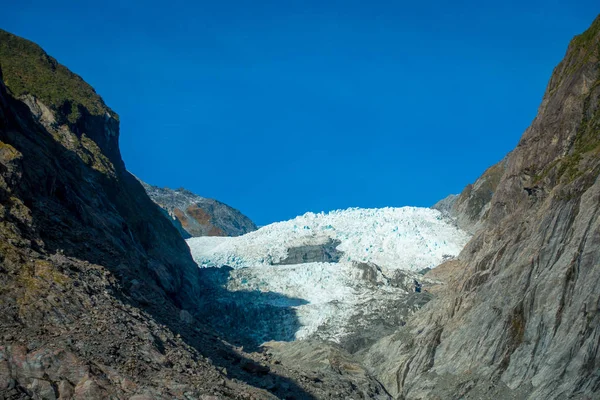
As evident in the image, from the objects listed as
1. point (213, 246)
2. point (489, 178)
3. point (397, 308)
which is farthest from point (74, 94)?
point (489, 178)

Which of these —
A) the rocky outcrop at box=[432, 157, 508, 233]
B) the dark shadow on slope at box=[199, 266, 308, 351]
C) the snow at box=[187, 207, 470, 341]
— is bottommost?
the dark shadow on slope at box=[199, 266, 308, 351]

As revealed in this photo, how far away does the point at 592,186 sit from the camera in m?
34.5

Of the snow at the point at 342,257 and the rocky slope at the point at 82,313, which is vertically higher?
the snow at the point at 342,257

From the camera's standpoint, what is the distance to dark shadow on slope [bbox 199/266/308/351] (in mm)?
56875

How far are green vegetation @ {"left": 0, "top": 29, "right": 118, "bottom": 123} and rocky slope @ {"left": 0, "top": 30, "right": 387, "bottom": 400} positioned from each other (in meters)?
2.02

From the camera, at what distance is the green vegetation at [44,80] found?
171ft

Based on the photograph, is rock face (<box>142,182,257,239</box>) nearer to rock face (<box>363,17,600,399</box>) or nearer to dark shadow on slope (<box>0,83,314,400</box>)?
dark shadow on slope (<box>0,83,314,400</box>)

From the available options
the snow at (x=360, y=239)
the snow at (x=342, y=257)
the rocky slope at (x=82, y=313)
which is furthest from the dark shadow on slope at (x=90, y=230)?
the snow at (x=360, y=239)

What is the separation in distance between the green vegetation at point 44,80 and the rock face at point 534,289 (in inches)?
1170

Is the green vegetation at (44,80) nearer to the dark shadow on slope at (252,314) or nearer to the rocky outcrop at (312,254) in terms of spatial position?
the dark shadow on slope at (252,314)

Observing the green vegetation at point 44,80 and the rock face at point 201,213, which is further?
the rock face at point 201,213

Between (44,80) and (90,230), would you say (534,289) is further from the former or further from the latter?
(44,80)

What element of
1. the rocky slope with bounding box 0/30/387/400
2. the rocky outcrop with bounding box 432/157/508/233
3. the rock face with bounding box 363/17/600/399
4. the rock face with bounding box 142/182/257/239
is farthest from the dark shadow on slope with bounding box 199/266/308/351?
the rock face with bounding box 142/182/257/239

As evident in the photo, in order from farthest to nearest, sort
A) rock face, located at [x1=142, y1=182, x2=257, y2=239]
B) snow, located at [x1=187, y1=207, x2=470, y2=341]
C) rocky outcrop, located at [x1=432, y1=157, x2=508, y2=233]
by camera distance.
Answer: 1. rock face, located at [x1=142, y1=182, x2=257, y2=239]
2. rocky outcrop, located at [x1=432, y1=157, x2=508, y2=233]
3. snow, located at [x1=187, y1=207, x2=470, y2=341]
